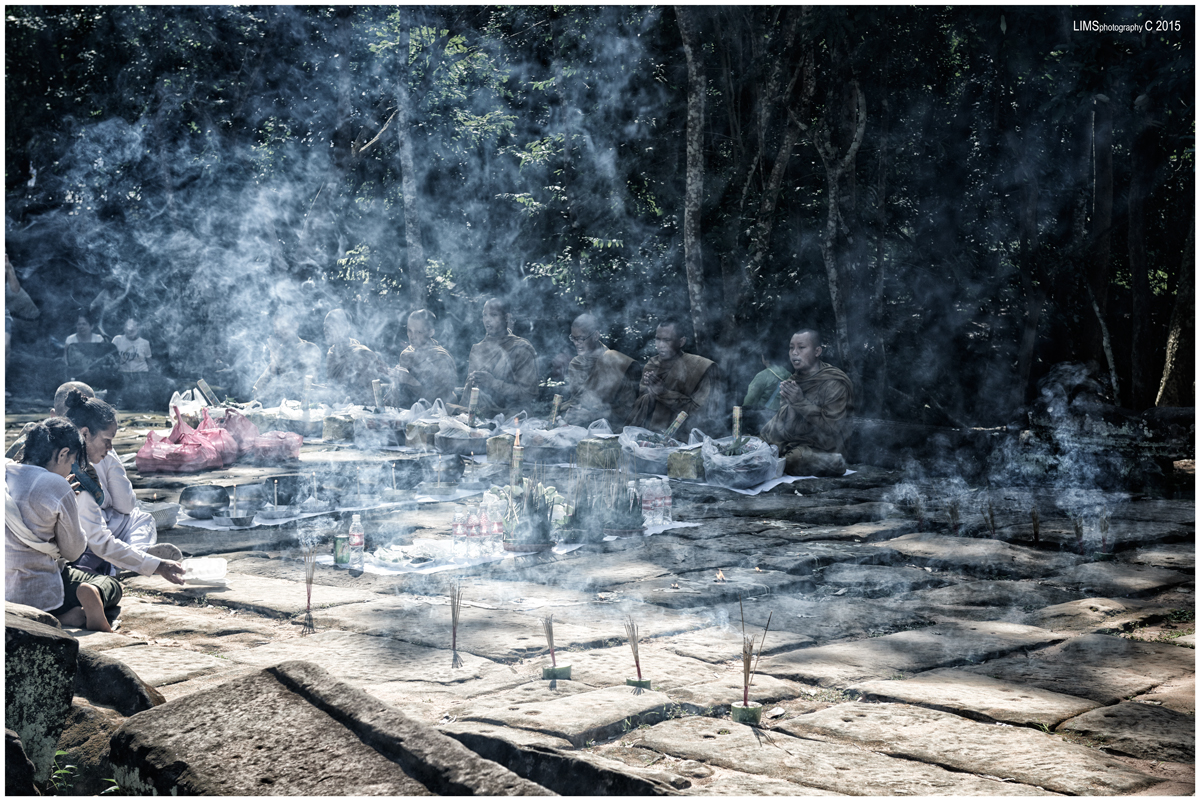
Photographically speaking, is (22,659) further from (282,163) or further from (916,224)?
(282,163)

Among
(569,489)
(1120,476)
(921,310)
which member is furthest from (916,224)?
(569,489)

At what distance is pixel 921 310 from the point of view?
1285 centimetres

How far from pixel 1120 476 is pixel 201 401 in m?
8.58

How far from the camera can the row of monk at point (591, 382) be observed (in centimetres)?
945

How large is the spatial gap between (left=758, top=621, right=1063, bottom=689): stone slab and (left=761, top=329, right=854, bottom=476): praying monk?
4.67m

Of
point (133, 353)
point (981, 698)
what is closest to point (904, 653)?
point (981, 698)

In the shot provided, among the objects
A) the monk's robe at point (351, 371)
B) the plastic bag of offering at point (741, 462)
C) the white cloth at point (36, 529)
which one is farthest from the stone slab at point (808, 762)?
the monk's robe at point (351, 371)

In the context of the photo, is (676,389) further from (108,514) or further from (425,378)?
(108,514)

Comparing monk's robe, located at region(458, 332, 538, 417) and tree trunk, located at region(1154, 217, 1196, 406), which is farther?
monk's robe, located at region(458, 332, 538, 417)

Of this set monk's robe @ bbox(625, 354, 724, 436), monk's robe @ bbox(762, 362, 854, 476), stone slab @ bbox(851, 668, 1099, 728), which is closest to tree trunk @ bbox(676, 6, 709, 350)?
monk's robe @ bbox(625, 354, 724, 436)

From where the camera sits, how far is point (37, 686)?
3195 millimetres

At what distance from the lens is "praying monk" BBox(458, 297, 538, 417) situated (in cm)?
1170

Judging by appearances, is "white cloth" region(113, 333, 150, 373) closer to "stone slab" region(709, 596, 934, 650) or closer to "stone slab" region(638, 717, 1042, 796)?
"stone slab" region(709, 596, 934, 650)

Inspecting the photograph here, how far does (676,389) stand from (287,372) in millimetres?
5357
